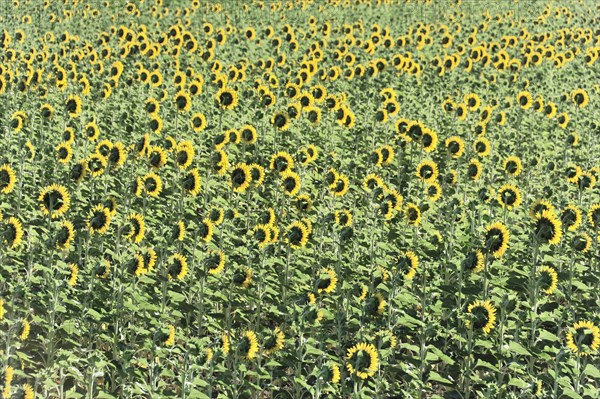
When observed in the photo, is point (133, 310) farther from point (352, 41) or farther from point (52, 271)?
point (352, 41)

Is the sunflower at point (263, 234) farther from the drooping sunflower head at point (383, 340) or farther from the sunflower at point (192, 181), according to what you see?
the drooping sunflower head at point (383, 340)

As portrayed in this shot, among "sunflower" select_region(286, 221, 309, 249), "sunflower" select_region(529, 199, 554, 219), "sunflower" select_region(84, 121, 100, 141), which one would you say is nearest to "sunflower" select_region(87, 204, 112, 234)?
"sunflower" select_region(286, 221, 309, 249)

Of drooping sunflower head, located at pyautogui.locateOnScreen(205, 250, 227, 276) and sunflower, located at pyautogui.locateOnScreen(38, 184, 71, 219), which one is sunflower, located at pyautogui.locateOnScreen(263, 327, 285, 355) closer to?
drooping sunflower head, located at pyautogui.locateOnScreen(205, 250, 227, 276)

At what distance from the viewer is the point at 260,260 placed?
6492mm

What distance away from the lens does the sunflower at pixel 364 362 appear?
4.58 meters

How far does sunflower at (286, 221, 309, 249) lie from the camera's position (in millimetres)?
6320

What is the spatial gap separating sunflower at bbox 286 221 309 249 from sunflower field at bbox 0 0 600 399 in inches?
0.8

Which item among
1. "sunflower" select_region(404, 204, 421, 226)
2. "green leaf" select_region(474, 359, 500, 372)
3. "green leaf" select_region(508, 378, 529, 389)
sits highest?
"sunflower" select_region(404, 204, 421, 226)

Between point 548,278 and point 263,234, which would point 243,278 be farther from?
point 548,278

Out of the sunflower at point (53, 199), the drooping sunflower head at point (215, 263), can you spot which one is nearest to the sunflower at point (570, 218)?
the drooping sunflower head at point (215, 263)

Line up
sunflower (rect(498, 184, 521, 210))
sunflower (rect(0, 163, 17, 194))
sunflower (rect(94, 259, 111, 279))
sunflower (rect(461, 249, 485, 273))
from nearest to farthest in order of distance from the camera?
sunflower (rect(94, 259, 111, 279)) < sunflower (rect(461, 249, 485, 273)) < sunflower (rect(0, 163, 17, 194)) < sunflower (rect(498, 184, 521, 210))

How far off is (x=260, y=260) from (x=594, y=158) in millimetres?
5970

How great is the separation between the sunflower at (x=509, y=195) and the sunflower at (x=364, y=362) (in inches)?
120

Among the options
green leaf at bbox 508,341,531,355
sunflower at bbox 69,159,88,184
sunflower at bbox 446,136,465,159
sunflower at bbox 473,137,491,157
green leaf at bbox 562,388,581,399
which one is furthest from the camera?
sunflower at bbox 473,137,491,157
